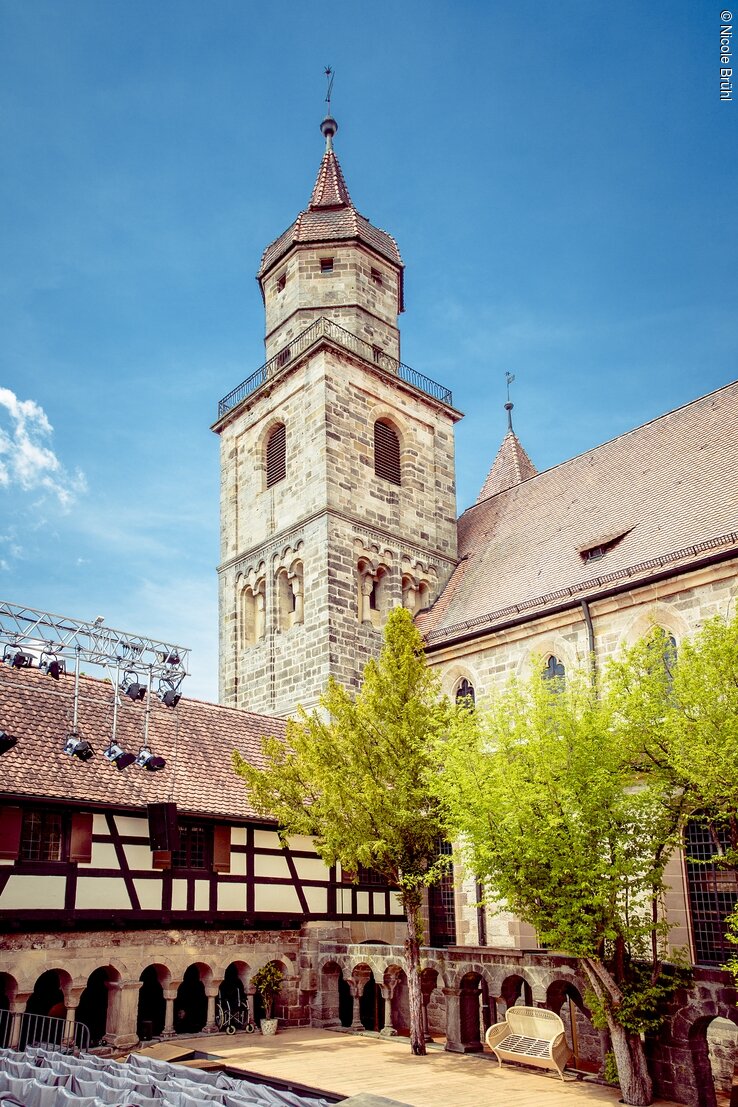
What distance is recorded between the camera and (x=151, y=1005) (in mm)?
18797

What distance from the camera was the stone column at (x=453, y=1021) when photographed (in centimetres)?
1567

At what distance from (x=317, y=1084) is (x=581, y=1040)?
180 inches

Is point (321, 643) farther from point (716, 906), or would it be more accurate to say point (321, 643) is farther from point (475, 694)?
point (716, 906)

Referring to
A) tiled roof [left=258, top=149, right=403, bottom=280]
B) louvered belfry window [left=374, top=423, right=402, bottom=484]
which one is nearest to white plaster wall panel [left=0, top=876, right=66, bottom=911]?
louvered belfry window [left=374, top=423, right=402, bottom=484]

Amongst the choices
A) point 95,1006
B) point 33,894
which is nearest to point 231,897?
point 95,1006

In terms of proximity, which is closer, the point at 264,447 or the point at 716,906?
the point at 716,906

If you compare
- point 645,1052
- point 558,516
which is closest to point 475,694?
point 558,516

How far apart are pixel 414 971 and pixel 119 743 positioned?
6.88m

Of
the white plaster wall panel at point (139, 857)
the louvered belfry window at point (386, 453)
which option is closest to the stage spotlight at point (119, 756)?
the white plaster wall panel at point (139, 857)

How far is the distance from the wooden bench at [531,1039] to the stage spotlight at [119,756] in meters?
7.40

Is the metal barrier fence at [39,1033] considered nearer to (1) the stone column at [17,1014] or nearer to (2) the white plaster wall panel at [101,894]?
(1) the stone column at [17,1014]

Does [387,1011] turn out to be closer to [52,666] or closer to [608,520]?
[52,666]

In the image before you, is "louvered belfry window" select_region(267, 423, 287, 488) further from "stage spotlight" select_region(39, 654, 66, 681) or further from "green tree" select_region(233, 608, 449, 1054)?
"green tree" select_region(233, 608, 449, 1054)

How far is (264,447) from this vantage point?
30.1 m
